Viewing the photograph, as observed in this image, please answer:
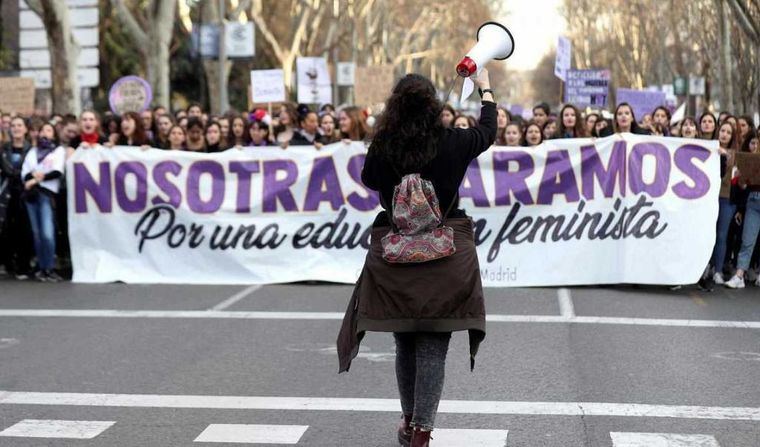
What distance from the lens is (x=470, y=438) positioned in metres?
6.16

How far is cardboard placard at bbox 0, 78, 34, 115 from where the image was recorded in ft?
65.1

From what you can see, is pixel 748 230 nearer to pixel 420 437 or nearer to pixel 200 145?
pixel 200 145

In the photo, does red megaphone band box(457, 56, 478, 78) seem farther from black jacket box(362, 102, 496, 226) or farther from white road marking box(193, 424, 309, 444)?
white road marking box(193, 424, 309, 444)

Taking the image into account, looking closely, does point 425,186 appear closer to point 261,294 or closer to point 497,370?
point 497,370

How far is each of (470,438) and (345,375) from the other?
5.74ft

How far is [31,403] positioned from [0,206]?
6503 mm

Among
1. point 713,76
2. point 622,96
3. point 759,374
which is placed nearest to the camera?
point 759,374

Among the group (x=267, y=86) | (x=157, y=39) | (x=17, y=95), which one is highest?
(x=157, y=39)

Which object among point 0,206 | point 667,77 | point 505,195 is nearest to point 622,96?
point 505,195

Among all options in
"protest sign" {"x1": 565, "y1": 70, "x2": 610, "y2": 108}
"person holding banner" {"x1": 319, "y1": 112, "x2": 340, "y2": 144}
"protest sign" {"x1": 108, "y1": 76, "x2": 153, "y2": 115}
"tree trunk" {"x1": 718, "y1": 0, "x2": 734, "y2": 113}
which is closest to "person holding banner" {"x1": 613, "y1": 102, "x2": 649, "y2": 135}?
"person holding banner" {"x1": 319, "y1": 112, "x2": 340, "y2": 144}

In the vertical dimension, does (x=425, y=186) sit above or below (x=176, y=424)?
above

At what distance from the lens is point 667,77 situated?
69.2 m

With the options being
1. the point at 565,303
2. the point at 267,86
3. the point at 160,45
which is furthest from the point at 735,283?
the point at 160,45

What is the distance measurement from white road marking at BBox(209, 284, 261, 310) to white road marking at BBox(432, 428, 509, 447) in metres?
4.89
